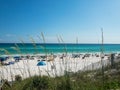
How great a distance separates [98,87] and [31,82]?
1.76 m

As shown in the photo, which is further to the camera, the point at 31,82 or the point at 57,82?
the point at 31,82

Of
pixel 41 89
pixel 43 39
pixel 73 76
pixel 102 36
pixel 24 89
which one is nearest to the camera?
pixel 102 36

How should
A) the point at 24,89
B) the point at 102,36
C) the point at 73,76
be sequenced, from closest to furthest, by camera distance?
the point at 102,36, the point at 24,89, the point at 73,76

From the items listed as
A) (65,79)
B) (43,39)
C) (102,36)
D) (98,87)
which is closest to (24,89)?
(65,79)

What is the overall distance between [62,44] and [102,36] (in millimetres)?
A: 894

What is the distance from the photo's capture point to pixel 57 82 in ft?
14.4

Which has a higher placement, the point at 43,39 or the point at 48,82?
the point at 43,39

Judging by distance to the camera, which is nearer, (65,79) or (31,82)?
(65,79)

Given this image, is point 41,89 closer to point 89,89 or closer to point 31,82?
point 31,82

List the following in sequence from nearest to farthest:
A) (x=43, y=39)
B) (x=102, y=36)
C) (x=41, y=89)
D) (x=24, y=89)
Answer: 1. (x=102, y=36)
2. (x=43, y=39)
3. (x=24, y=89)
4. (x=41, y=89)

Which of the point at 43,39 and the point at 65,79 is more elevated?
the point at 43,39

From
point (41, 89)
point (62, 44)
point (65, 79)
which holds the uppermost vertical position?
point (62, 44)

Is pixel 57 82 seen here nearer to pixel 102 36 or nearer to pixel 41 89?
pixel 41 89

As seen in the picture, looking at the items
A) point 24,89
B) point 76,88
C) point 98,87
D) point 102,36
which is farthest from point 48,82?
point 102,36
